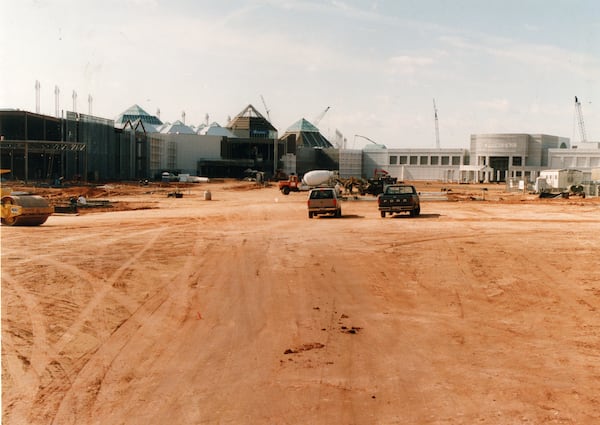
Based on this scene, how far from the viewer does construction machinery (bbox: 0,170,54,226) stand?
31094mm

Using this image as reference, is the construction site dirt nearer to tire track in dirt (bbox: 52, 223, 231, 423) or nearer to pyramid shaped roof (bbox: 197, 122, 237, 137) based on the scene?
tire track in dirt (bbox: 52, 223, 231, 423)

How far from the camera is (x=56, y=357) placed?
11.6 metres

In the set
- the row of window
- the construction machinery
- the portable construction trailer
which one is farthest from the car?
the row of window

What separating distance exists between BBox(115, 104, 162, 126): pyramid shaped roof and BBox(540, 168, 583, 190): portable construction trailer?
101377 mm

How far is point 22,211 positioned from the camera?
31109mm

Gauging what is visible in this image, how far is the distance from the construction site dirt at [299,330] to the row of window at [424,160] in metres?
120

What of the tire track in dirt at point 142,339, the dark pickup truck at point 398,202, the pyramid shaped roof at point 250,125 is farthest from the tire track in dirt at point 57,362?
the pyramid shaped roof at point 250,125

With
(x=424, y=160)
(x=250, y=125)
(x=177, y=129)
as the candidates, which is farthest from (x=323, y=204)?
(x=250, y=125)

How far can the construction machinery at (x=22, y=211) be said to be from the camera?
3109cm

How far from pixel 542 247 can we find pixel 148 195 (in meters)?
50.9

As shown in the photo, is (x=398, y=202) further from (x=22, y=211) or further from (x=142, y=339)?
(x=142, y=339)

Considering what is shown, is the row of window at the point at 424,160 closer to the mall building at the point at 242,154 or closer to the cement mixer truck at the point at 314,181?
the mall building at the point at 242,154

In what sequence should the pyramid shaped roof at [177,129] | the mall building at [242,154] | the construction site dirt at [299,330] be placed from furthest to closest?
the pyramid shaped roof at [177,129]
the mall building at [242,154]
the construction site dirt at [299,330]

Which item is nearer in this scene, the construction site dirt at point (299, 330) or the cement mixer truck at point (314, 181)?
the construction site dirt at point (299, 330)
